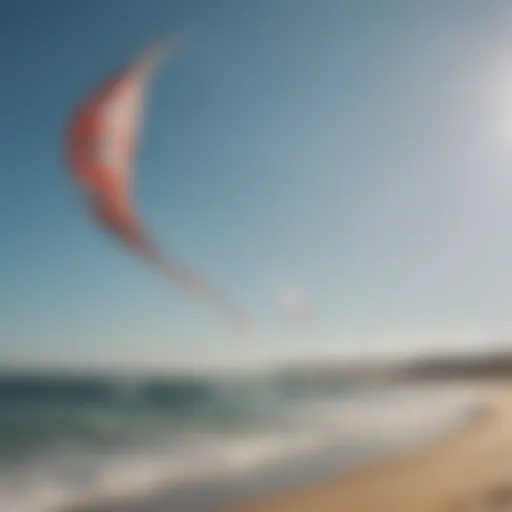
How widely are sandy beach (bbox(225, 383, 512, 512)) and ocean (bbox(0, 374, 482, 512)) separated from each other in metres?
0.03

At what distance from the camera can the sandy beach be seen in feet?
5.32

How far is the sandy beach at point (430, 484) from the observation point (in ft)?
5.32

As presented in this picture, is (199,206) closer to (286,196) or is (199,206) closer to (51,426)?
(286,196)

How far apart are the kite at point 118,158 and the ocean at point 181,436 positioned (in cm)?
20

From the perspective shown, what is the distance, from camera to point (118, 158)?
161 centimetres

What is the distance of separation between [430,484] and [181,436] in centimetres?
52

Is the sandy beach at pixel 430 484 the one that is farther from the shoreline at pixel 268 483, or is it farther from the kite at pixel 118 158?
the kite at pixel 118 158

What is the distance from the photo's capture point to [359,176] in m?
1.70

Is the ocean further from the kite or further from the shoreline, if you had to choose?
the kite

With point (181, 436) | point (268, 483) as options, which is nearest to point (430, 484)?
point (268, 483)

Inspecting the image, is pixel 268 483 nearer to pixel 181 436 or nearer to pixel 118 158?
pixel 181 436

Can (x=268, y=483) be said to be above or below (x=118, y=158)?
below

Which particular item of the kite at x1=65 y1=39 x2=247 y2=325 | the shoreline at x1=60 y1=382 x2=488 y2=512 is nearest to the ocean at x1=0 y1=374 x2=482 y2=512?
the shoreline at x1=60 y1=382 x2=488 y2=512

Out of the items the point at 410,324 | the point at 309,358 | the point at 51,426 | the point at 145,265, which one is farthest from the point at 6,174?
the point at 410,324
